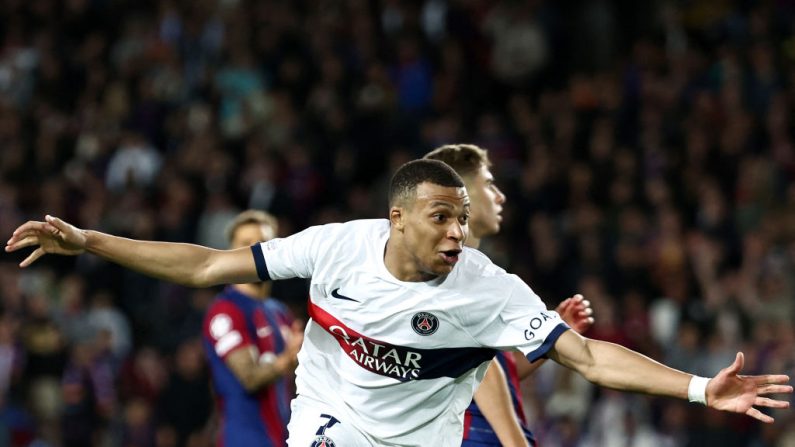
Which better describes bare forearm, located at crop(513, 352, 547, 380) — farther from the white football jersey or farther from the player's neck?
the player's neck

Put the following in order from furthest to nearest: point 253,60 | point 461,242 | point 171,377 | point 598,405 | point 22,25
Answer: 1. point 22,25
2. point 253,60
3. point 171,377
4. point 598,405
5. point 461,242

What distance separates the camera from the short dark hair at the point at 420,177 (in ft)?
17.5

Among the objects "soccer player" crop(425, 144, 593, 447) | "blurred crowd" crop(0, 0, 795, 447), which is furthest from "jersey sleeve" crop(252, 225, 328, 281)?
"blurred crowd" crop(0, 0, 795, 447)

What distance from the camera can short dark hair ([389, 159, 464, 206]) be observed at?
533 centimetres

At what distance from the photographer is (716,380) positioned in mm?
4727

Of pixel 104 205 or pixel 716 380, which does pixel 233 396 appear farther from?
pixel 104 205

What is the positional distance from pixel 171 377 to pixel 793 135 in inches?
265

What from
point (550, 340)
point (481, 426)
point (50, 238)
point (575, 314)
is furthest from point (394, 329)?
point (50, 238)

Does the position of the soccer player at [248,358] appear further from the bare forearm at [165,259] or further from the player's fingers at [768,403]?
the player's fingers at [768,403]

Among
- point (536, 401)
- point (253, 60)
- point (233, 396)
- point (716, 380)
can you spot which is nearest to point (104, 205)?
point (253, 60)

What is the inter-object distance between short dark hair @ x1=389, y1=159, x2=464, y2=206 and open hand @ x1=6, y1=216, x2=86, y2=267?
1335 mm

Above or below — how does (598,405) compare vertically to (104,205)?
below

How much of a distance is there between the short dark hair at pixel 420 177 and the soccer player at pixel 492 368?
0.90 meters

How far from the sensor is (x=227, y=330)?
7652 millimetres
